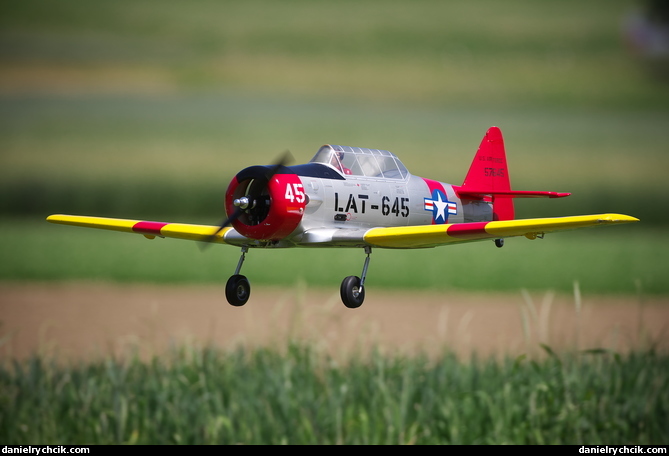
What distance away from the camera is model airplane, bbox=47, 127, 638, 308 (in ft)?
20.0

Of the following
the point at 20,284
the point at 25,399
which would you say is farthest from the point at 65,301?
the point at 25,399

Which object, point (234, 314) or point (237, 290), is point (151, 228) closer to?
point (237, 290)

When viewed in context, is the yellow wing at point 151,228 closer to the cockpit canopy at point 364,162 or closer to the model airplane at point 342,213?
the model airplane at point 342,213

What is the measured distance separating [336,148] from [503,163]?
6.93ft

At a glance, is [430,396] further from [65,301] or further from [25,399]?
[65,301]

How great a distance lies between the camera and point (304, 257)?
168 meters

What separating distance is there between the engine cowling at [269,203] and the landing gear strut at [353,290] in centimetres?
90

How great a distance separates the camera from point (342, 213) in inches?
261

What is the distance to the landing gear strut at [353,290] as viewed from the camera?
5754mm

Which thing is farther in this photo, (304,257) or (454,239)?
(304,257)

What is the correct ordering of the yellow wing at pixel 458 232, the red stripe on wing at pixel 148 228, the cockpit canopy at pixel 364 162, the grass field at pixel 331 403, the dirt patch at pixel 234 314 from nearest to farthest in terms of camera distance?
the yellow wing at pixel 458 232 → the cockpit canopy at pixel 364 162 → the red stripe on wing at pixel 148 228 → the grass field at pixel 331 403 → the dirt patch at pixel 234 314

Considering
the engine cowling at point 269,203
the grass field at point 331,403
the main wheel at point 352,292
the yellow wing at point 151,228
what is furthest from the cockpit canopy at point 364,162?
the grass field at point 331,403

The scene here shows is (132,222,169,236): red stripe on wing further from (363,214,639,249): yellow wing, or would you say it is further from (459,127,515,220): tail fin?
(459,127,515,220): tail fin

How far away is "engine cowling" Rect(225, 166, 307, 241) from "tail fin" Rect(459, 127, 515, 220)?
177 centimetres
